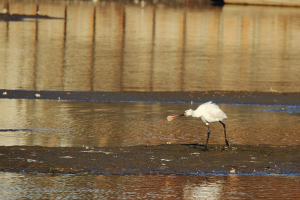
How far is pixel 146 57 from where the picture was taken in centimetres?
2895

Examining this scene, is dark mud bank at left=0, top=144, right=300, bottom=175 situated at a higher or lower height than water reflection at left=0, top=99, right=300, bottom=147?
lower

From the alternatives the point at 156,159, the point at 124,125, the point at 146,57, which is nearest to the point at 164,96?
the point at 124,125

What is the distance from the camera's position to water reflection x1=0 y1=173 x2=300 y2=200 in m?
8.85

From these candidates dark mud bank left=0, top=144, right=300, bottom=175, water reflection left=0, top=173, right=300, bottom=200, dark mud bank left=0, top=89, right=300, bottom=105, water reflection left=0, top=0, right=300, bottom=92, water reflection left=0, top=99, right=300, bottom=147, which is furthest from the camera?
water reflection left=0, top=0, right=300, bottom=92

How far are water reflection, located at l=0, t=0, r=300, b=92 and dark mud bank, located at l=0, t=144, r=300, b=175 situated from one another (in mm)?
8209

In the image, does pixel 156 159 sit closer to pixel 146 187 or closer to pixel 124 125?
pixel 146 187

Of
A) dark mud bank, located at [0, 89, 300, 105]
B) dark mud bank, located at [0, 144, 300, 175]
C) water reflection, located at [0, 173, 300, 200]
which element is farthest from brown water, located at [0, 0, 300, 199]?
dark mud bank, located at [0, 89, 300, 105]

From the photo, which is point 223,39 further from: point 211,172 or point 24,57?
point 211,172

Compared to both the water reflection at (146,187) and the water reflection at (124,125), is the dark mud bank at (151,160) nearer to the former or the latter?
the water reflection at (146,187)

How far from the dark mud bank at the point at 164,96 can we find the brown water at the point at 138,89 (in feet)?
1.84

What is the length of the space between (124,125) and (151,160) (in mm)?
3810

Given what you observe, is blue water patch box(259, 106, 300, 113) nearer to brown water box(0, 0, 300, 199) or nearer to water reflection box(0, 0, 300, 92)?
brown water box(0, 0, 300, 199)

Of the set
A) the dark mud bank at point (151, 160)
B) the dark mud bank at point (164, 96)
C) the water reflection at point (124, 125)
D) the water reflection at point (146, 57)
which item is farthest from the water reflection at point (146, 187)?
the water reflection at point (146, 57)

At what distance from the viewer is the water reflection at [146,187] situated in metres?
8.85
